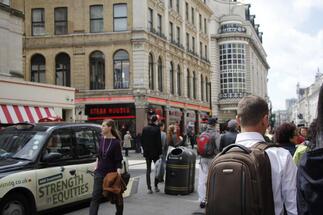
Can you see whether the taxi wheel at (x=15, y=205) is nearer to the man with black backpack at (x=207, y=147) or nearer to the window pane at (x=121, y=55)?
the man with black backpack at (x=207, y=147)

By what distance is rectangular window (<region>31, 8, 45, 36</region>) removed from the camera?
133 ft

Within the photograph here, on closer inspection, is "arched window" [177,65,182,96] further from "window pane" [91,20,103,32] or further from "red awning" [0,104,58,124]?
"red awning" [0,104,58,124]

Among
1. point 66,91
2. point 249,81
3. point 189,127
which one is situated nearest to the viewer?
point 66,91

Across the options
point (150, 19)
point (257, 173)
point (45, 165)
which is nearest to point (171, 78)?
point (150, 19)

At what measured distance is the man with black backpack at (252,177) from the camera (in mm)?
2988

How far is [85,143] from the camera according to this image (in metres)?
9.80

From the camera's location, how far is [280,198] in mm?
3254

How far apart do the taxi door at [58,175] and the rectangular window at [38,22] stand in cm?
3288

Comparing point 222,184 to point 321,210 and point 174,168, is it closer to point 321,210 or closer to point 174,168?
point 321,210

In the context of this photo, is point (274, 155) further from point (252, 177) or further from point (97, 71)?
point (97, 71)

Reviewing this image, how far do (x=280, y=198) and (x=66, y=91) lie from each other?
2545cm

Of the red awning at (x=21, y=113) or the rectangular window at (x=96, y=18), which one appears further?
the rectangular window at (x=96, y=18)

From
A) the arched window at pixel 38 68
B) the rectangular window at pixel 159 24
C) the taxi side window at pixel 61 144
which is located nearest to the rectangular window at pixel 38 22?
the arched window at pixel 38 68

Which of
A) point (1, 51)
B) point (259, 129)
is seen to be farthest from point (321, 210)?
point (1, 51)
